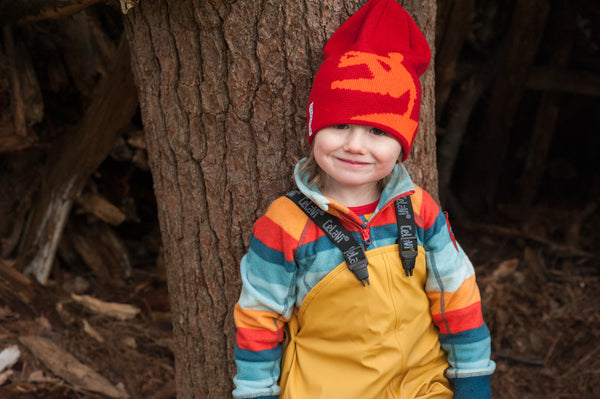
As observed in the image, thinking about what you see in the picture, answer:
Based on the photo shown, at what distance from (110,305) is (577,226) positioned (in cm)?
394

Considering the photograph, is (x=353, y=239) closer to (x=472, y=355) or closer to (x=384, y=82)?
(x=384, y=82)

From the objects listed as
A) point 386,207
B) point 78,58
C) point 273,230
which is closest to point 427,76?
point 386,207

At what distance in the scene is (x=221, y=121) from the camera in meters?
1.82

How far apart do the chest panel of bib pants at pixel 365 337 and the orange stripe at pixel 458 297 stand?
0.10ft

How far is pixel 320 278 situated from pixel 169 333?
2168mm

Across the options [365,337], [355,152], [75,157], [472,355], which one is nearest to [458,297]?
[472,355]

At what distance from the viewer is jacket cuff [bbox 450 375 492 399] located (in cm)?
173

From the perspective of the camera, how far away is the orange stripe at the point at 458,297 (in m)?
1.70

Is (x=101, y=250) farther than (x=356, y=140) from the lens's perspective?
Yes

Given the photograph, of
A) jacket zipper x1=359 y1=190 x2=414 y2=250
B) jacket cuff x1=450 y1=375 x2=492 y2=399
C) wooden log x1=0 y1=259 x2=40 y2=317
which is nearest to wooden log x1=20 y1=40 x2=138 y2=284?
wooden log x1=0 y1=259 x2=40 y2=317

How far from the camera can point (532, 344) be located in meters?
3.47

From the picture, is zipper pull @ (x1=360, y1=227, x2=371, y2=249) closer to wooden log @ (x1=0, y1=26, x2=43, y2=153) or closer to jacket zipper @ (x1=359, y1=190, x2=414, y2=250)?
jacket zipper @ (x1=359, y1=190, x2=414, y2=250)

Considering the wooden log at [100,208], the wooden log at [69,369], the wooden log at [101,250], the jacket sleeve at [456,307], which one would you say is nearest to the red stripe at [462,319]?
the jacket sleeve at [456,307]

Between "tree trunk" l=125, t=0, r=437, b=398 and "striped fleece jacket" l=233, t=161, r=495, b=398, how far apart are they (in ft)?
0.79
